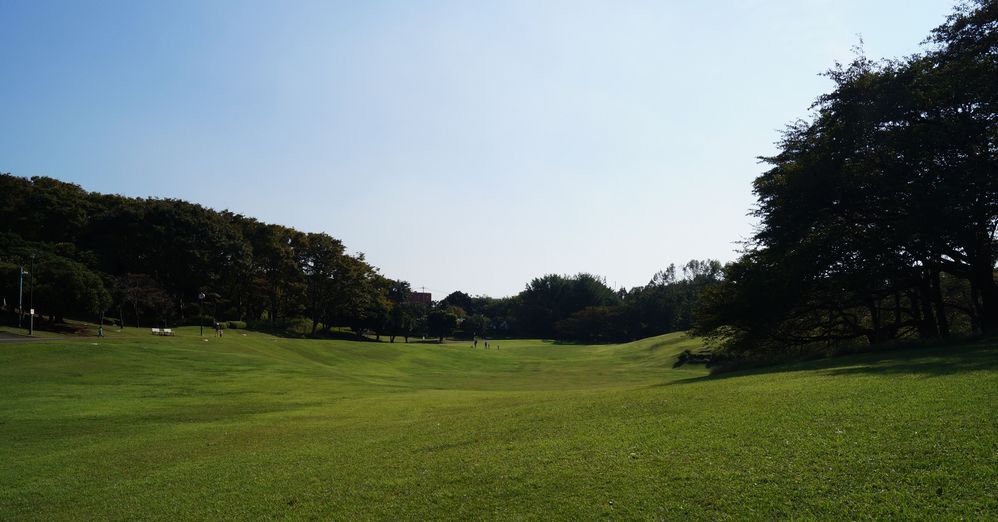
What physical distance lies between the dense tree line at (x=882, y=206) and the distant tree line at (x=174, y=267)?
52.7 meters

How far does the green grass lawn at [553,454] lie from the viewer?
7.40 m

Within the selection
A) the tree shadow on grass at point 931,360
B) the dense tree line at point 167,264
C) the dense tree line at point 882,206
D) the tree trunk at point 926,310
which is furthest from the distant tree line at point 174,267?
the tree trunk at point 926,310

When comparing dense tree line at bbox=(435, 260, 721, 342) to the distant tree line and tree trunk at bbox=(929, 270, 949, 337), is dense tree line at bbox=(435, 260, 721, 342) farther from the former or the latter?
tree trunk at bbox=(929, 270, 949, 337)

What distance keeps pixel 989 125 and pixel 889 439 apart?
26137mm

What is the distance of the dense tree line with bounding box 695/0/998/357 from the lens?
27.2m

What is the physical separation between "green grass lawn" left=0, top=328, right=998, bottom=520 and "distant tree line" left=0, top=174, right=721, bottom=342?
133 ft

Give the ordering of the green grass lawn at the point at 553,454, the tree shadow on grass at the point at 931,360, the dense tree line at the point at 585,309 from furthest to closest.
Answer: the dense tree line at the point at 585,309 → the tree shadow on grass at the point at 931,360 → the green grass lawn at the point at 553,454

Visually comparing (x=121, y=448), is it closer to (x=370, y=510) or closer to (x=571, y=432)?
(x=370, y=510)

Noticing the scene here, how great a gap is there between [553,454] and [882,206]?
26968mm

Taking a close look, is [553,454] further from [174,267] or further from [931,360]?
[174,267]

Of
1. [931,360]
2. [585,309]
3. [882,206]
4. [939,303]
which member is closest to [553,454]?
[931,360]

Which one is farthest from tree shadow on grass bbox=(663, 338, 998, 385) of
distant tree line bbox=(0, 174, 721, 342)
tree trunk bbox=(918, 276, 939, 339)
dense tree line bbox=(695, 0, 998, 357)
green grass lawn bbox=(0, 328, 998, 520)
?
distant tree line bbox=(0, 174, 721, 342)

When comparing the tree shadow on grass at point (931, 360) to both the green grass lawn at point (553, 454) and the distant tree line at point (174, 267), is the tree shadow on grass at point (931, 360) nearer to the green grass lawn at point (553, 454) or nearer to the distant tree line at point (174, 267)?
the green grass lawn at point (553, 454)

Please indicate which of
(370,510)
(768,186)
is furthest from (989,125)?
(370,510)
